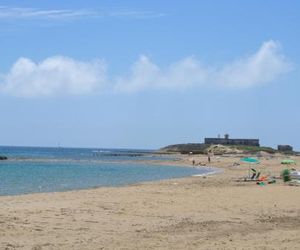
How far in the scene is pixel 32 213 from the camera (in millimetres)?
16719

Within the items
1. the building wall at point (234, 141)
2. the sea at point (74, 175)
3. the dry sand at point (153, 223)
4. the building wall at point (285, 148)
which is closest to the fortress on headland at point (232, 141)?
the building wall at point (234, 141)

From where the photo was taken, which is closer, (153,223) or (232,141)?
(153,223)

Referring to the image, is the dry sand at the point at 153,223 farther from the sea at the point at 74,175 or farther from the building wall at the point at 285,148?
the building wall at the point at 285,148

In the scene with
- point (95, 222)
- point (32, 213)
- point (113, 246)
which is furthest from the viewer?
point (32, 213)

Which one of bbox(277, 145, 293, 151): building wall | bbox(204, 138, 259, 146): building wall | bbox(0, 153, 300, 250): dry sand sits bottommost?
bbox(0, 153, 300, 250): dry sand

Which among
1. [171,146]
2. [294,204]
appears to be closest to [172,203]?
[294,204]

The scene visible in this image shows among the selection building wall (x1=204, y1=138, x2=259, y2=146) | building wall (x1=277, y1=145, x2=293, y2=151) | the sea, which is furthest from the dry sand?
building wall (x1=277, y1=145, x2=293, y2=151)

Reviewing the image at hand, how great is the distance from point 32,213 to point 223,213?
6.06 meters

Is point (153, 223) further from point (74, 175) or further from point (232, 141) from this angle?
point (232, 141)

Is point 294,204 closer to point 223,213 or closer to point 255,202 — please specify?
point 255,202

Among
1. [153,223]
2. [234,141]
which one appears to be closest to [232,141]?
[234,141]

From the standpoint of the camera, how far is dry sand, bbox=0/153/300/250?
12164mm

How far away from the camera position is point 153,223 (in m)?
15.5

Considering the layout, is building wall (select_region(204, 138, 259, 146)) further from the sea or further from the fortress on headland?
the sea
